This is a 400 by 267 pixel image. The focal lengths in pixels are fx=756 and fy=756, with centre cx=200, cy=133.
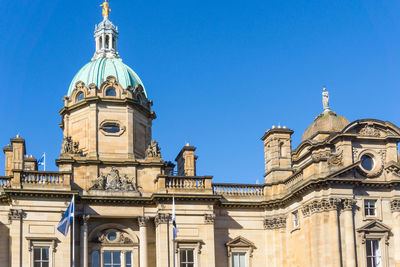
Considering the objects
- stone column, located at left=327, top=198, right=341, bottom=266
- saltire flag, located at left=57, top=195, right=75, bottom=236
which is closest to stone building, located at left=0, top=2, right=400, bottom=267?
stone column, located at left=327, top=198, right=341, bottom=266

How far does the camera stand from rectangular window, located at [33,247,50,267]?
4469cm

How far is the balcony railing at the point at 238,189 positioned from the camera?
4978 cm

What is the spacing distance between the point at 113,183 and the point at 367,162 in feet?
51.7

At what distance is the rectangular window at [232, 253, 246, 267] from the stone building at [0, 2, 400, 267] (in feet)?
0.22

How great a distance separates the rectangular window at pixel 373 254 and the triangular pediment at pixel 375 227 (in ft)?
2.19

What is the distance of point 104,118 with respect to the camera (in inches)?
1982

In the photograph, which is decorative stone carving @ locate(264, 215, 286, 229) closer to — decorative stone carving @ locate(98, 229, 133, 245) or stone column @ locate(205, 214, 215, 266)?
stone column @ locate(205, 214, 215, 266)

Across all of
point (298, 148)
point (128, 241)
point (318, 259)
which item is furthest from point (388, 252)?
point (128, 241)

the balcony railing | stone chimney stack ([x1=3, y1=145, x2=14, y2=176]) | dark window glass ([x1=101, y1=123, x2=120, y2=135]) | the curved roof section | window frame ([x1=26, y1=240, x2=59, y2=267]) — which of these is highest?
the curved roof section

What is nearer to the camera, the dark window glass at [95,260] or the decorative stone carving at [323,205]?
the decorative stone carving at [323,205]

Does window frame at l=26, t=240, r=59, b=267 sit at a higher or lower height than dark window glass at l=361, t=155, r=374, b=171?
lower

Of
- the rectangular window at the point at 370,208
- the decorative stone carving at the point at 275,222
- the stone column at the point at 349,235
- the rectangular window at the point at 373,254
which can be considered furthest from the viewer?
the decorative stone carving at the point at 275,222

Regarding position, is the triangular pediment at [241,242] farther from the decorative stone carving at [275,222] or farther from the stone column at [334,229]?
the stone column at [334,229]

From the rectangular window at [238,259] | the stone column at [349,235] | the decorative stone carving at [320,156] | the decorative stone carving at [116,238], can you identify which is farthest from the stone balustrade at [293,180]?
the decorative stone carving at [116,238]
